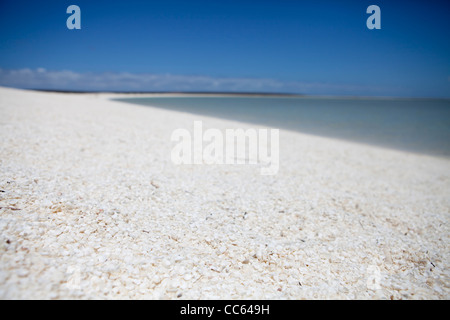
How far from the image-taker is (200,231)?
12.2 feet

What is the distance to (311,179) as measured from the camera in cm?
675

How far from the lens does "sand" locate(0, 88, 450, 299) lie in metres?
2.68

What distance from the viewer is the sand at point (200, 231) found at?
2676 millimetres

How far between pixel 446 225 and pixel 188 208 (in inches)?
214

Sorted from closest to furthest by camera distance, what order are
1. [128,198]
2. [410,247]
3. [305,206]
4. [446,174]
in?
[410,247], [128,198], [305,206], [446,174]

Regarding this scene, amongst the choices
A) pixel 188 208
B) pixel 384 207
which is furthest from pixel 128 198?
pixel 384 207

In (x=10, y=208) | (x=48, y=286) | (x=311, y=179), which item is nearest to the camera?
(x=48, y=286)

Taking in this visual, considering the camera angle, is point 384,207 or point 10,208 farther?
point 384,207

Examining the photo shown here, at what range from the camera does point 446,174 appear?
905cm

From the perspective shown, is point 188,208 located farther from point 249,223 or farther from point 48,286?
point 48,286
